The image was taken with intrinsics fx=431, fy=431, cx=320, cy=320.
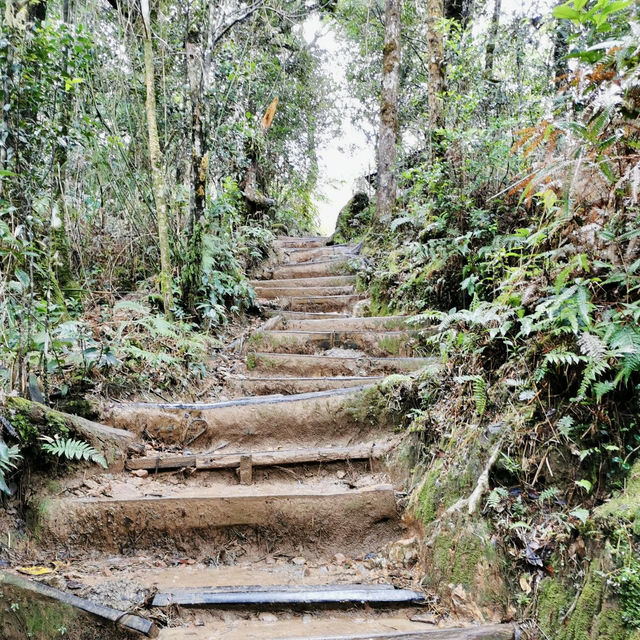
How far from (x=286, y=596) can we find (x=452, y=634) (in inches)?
30.8

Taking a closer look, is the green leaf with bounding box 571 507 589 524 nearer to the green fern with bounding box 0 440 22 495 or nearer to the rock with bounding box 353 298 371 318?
the green fern with bounding box 0 440 22 495

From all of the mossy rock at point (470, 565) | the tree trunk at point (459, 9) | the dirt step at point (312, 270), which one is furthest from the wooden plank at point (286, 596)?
the tree trunk at point (459, 9)

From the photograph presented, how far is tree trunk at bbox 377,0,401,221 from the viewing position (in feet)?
26.6

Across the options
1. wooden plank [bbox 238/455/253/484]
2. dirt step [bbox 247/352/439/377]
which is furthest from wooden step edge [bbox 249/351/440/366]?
wooden plank [bbox 238/455/253/484]

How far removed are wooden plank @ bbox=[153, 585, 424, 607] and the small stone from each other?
46 mm

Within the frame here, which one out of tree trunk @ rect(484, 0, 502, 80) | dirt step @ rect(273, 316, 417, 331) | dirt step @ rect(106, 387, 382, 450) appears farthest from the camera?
tree trunk @ rect(484, 0, 502, 80)

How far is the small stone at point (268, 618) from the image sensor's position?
2.03 meters

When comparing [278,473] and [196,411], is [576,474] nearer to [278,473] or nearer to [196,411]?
[278,473]

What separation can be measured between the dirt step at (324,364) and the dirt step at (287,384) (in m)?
0.27

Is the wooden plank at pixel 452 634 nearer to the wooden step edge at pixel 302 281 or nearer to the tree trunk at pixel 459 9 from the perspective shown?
the wooden step edge at pixel 302 281

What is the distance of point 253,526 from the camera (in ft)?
8.66

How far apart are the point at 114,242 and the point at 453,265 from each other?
406 centimetres

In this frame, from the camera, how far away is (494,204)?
4.47m

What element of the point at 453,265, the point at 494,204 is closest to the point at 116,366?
the point at 453,265
